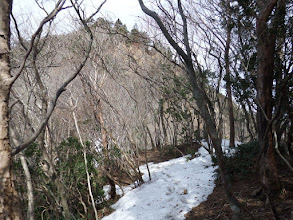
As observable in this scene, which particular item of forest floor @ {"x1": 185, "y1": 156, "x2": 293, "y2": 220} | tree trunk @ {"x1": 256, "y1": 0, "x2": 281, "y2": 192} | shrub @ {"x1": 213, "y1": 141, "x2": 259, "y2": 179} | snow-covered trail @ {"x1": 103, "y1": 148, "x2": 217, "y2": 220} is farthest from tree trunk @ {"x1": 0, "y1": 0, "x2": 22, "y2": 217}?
shrub @ {"x1": 213, "y1": 141, "x2": 259, "y2": 179}

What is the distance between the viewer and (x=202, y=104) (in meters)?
3.27

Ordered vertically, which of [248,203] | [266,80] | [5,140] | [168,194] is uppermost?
[266,80]

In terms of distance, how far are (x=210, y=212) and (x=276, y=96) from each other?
2.66 m

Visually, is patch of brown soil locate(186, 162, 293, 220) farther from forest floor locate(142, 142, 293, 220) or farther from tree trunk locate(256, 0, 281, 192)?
tree trunk locate(256, 0, 281, 192)

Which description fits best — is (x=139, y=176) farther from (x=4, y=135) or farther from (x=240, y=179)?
(x=4, y=135)

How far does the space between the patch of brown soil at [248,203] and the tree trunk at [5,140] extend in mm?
3765

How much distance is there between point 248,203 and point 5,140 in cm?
448

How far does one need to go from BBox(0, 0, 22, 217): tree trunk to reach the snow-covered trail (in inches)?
165

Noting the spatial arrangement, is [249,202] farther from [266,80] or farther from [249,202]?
[266,80]

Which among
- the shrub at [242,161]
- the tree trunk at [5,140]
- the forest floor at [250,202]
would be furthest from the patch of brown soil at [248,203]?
the tree trunk at [5,140]

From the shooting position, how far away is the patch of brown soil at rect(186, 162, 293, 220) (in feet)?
13.6

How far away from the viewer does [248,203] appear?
189 inches

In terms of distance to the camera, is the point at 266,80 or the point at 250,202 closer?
the point at 266,80

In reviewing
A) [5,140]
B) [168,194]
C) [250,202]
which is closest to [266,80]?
[250,202]
